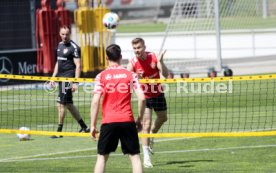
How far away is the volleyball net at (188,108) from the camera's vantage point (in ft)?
60.6

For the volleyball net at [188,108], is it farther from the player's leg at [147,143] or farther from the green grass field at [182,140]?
the player's leg at [147,143]

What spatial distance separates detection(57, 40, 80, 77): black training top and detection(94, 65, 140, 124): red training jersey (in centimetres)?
729

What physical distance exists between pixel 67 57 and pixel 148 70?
171 inches

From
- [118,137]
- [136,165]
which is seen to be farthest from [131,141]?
[136,165]

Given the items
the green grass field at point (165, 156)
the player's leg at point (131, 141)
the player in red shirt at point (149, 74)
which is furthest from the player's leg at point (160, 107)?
the player's leg at point (131, 141)

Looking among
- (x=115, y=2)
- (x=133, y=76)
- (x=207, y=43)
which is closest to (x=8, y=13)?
(x=207, y=43)

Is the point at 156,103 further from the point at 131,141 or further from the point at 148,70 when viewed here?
the point at 131,141

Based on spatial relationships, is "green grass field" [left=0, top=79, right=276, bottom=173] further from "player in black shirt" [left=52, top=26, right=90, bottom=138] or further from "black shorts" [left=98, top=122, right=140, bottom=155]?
"black shorts" [left=98, top=122, right=140, bottom=155]

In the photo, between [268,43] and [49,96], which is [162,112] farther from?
[268,43]

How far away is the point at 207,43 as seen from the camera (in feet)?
130

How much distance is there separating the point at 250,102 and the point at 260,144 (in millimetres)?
7082

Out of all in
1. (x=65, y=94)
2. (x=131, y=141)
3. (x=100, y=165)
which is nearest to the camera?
(x=100, y=165)

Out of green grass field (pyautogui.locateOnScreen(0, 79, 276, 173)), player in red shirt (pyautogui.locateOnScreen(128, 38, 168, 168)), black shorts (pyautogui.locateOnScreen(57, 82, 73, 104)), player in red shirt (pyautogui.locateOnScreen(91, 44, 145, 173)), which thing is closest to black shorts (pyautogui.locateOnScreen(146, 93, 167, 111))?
player in red shirt (pyautogui.locateOnScreen(128, 38, 168, 168))

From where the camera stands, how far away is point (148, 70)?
1470 cm
